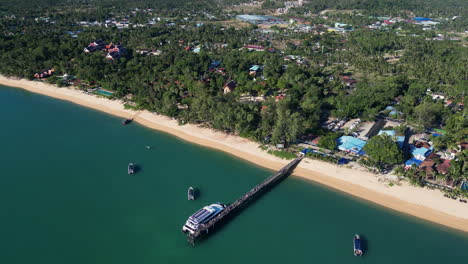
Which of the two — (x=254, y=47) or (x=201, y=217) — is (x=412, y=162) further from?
(x=254, y=47)

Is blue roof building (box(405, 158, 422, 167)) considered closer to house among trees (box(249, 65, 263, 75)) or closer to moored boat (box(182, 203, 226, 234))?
moored boat (box(182, 203, 226, 234))

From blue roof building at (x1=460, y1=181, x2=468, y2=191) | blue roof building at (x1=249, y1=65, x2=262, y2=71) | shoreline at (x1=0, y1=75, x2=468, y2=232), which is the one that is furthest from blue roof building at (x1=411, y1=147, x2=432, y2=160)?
blue roof building at (x1=249, y1=65, x2=262, y2=71)

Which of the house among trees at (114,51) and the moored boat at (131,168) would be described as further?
the house among trees at (114,51)

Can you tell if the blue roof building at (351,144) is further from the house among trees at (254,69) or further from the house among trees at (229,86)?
the house among trees at (254,69)

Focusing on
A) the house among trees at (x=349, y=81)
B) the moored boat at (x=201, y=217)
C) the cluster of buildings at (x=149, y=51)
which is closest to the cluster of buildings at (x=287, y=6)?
the cluster of buildings at (x=149, y=51)

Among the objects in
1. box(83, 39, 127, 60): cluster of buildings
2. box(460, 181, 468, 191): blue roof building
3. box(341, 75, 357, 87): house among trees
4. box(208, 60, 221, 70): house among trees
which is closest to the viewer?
box(460, 181, 468, 191): blue roof building

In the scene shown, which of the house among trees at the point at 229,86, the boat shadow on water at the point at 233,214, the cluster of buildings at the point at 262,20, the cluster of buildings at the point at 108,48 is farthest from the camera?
the cluster of buildings at the point at 262,20
